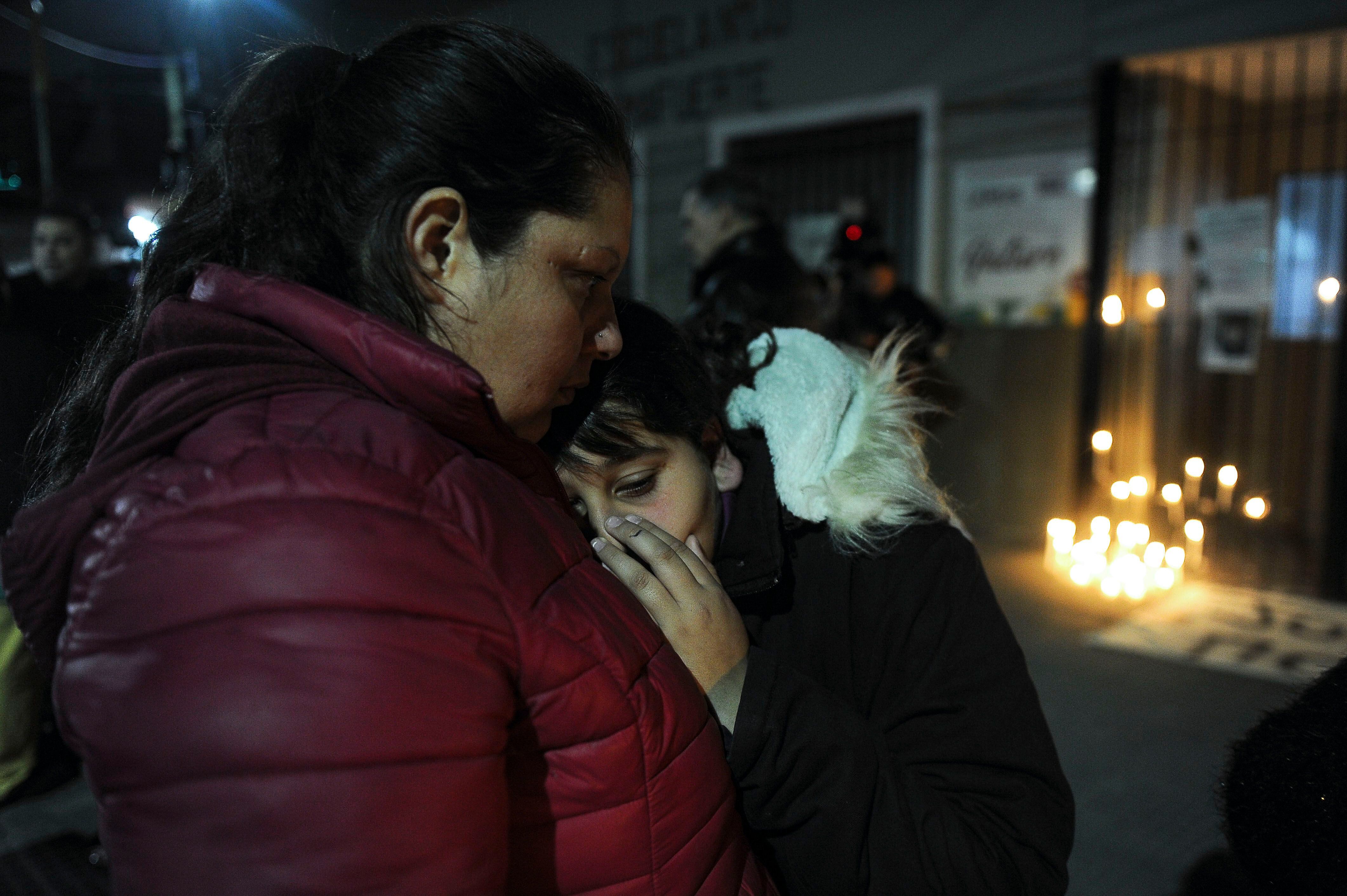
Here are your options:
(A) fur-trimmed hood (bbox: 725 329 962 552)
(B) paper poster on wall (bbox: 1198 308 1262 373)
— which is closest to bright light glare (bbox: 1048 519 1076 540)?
(B) paper poster on wall (bbox: 1198 308 1262 373)

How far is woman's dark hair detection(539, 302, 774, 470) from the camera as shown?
1375 millimetres

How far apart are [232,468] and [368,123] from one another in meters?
0.42

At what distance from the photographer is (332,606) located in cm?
66

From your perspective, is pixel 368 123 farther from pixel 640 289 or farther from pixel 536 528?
pixel 640 289

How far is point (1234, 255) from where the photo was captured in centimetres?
623

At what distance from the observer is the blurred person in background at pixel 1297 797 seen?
1.05 metres

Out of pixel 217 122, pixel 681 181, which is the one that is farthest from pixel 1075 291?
pixel 217 122

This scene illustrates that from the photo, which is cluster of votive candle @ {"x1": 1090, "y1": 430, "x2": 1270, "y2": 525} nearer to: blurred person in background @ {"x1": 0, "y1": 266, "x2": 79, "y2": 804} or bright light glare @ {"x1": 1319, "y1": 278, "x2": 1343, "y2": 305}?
bright light glare @ {"x1": 1319, "y1": 278, "x2": 1343, "y2": 305}

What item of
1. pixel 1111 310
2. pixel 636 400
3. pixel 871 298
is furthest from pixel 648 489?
pixel 1111 310

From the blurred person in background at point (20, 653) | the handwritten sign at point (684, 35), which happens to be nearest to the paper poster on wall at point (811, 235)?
the handwritten sign at point (684, 35)

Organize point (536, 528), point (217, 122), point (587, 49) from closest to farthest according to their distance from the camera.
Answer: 1. point (536, 528)
2. point (217, 122)
3. point (587, 49)

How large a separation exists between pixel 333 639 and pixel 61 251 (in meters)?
4.82

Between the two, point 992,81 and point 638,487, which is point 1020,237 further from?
point 638,487

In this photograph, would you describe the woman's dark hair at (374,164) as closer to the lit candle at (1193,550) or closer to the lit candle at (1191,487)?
the lit candle at (1193,550)
